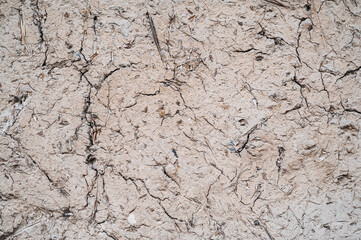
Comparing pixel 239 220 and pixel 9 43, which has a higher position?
pixel 9 43

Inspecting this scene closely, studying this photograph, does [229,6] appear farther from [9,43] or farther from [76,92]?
[9,43]

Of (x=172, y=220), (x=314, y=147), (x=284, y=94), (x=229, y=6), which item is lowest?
(x=172, y=220)

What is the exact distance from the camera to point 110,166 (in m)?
1.21

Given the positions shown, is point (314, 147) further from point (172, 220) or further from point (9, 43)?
point (9, 43)

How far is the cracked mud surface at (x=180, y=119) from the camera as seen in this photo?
1.18m

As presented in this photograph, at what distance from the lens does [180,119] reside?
1202mm

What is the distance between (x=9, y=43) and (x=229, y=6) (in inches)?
37.5

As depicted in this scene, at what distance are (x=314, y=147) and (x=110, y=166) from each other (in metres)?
0.86

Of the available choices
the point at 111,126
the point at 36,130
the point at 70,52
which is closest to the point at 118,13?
the point at 70,52

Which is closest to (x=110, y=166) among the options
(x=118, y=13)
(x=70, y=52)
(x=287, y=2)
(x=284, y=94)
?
(x=70, y=52)

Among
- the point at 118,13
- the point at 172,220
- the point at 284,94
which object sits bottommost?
the point at 172,220

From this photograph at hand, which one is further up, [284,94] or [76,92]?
[284,94]

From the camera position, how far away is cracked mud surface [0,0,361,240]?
1.18 meters

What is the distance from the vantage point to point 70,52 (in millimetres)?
1220
